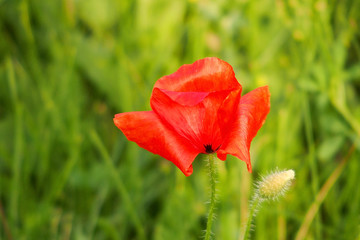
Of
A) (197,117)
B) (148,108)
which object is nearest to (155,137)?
(197,117)

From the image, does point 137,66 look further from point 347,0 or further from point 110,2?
point 347,0

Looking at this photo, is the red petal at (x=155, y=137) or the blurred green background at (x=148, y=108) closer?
the red petal at (x=155, y=137)

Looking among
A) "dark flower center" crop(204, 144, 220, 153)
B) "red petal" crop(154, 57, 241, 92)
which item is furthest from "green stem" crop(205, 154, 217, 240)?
"red petal" crop(154, 57, 241, 92)

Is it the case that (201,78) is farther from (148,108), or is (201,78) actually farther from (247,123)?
(148,108)

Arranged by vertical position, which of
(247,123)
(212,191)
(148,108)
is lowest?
(212,191)

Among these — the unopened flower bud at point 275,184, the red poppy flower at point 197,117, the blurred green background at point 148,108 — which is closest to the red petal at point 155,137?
the red poppy flower at point 197,117

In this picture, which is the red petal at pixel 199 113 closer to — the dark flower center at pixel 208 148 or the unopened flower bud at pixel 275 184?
the dark flower center at pixel 208 148

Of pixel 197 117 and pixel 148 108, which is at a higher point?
pixel 148 108

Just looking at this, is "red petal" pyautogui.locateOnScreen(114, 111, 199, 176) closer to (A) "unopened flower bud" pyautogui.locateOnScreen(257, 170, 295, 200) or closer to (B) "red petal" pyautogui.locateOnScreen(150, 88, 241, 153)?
(B) "red petal" pyautogui.locateOnScreen(150, 88, 241, 153)
